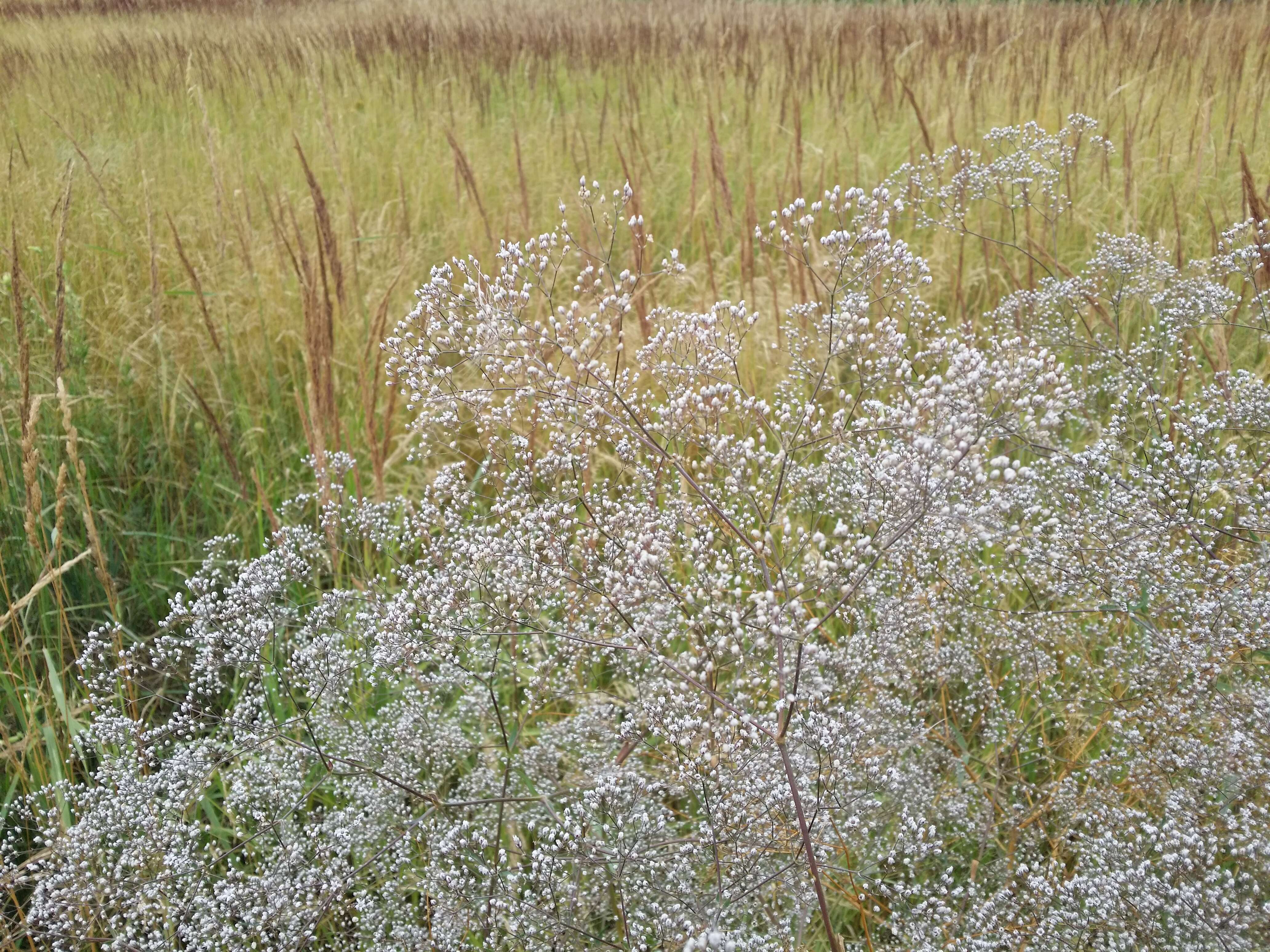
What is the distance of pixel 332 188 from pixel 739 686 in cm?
459

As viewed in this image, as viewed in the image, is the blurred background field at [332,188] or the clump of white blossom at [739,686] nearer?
the clump of white blossom at [739,686]

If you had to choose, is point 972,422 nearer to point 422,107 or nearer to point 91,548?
point 91,548

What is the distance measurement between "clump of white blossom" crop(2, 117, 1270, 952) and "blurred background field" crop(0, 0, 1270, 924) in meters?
0.57

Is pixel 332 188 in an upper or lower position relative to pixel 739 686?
upper

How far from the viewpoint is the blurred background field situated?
2.88m

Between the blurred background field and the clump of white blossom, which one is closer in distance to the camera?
the clump of white blossom

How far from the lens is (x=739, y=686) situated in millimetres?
1566

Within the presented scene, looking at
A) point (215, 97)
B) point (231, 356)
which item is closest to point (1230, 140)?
point (231, 356)

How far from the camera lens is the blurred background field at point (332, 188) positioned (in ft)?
9.46

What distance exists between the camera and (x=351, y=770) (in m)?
1.80

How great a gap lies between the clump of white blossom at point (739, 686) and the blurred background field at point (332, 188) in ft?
1.88

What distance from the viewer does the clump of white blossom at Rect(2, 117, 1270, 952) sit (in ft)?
4.40

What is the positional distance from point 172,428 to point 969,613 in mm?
2741

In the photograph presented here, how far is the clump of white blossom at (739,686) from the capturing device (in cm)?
134
